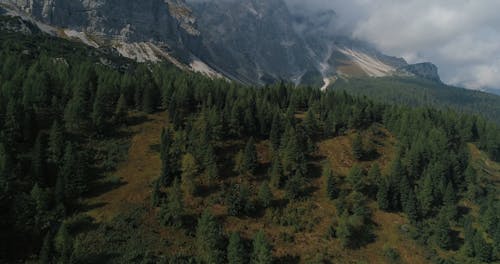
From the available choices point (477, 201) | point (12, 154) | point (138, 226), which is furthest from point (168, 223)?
point (477, 201)

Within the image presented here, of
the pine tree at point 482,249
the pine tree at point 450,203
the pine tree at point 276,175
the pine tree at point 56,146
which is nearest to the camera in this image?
the pine tree at point 482,249

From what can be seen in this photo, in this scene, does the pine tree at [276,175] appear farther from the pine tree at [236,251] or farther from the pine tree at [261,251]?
the pine tree at [236,251]

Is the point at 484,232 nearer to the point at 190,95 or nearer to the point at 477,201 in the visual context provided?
the point at 477,201

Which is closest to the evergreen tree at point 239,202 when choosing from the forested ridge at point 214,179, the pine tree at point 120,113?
the forested ridge at point 214,179

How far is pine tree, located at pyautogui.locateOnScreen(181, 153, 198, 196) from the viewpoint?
260 feet

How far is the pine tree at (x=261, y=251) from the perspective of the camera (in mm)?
61812

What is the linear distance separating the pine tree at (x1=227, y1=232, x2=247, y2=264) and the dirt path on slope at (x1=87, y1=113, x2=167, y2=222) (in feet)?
70.7

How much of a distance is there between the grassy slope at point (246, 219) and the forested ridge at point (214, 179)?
55cm

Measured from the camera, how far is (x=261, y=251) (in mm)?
62125

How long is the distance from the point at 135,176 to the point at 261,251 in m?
36.3

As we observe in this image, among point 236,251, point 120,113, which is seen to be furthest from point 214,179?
point 120,113

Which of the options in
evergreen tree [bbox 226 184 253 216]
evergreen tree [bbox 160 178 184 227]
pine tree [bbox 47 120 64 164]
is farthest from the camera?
pine tree [bbox 47 120 64 164]

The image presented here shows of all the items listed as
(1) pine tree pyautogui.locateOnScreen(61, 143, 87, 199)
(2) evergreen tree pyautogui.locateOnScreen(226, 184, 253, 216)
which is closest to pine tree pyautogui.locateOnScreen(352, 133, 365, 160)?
(2) evergreen tree pyautogui.locateOnScreen(226, 184, 253, 216)

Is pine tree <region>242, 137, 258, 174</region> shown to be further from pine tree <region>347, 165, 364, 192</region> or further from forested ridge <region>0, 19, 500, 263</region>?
pine tree <region>347, 165, 364, 192</region>
